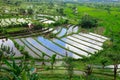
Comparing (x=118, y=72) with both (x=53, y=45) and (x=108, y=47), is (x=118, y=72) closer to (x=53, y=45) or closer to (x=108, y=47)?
(x=108, y=47)

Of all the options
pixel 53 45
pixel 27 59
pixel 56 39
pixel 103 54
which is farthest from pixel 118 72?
pixel 56 39

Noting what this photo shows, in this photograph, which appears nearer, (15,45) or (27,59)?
(27,59)

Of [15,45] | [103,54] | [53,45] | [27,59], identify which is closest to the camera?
[27,59]

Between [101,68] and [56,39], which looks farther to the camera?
[56,39]

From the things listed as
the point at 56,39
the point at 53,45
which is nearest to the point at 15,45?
the point at 53,45

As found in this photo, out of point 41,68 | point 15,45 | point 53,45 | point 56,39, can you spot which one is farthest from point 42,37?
point 41,68

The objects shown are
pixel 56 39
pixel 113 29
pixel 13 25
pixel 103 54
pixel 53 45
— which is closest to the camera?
pixel 103 54

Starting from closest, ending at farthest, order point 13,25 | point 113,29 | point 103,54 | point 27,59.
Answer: point 27,59 → point 103,54 → point 13,25 → point 113,29

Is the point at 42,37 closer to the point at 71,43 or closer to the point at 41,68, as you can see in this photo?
the point at 71,43

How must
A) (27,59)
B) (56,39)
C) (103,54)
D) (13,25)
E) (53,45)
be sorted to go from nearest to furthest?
(27,59) < (103,54) < (53,45) < (56,39) < (13,25)
